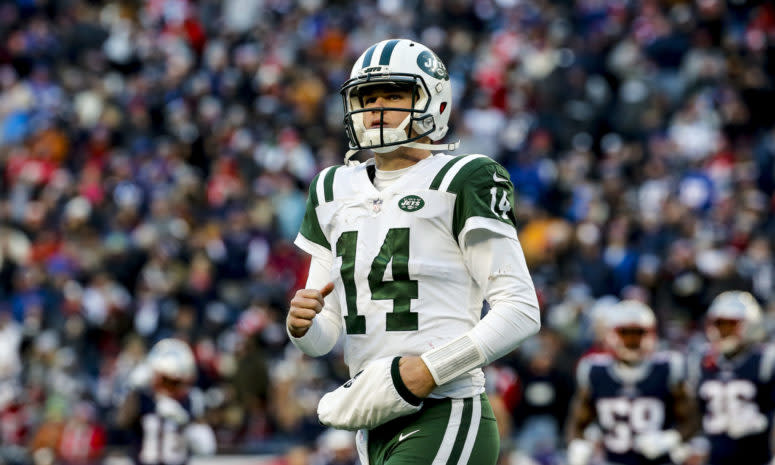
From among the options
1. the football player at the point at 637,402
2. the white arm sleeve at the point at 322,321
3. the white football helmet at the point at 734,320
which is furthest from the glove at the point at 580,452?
the white arm sleeve at the point at 322,321

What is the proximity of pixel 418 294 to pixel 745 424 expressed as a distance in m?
4.74

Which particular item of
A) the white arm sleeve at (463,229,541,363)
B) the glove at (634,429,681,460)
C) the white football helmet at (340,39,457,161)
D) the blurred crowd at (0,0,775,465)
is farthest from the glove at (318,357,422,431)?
the blurred crowd at (0,0,775,465)

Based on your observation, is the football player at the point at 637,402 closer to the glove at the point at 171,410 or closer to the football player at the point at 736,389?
the football player at the point at 736,389

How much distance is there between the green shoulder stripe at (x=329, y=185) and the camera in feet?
12.7

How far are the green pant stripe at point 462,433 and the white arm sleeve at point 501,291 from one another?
6.9 inches

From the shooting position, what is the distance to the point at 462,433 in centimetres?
362

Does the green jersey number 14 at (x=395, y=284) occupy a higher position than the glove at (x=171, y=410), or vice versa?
the green jersey number 14 at (x=395, y=284)

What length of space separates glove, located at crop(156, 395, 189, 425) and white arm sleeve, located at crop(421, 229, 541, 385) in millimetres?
5064

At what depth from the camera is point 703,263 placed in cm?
1091

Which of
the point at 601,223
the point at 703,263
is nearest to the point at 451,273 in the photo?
the point at 703,263

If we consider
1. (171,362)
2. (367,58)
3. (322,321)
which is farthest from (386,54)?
(171,362)

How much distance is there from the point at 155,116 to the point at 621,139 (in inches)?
225

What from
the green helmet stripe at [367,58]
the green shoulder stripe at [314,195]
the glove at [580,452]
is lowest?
the glove at [580,452]

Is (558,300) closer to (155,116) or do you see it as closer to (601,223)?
(601,223)
